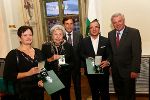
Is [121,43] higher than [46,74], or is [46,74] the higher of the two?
[121,43]

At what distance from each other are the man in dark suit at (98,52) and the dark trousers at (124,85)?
155mm

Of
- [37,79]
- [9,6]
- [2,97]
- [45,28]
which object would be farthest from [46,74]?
[45,28]

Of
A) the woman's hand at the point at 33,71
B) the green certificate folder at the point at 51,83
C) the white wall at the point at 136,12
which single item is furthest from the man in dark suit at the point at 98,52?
the white wall at the point at 136,12

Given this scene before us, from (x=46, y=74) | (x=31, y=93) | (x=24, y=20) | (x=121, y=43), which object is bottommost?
(x=31, y=93)

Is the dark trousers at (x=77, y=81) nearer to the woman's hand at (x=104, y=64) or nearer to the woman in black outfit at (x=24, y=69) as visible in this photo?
the woman's hand at (x=104, y=64)

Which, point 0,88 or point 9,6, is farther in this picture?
point 9,6

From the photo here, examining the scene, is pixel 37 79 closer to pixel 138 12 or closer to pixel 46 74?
pixel 46 74

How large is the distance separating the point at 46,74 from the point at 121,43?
128cm

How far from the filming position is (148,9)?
477cm

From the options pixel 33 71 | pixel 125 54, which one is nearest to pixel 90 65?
pixel 125 54

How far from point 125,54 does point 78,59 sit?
30.4 inches

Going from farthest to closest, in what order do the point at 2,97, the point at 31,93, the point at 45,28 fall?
the point at 45,28, the point at 2,97, the point at 31,93

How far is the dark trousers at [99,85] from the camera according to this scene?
147 inches

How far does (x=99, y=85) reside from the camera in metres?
3.80
